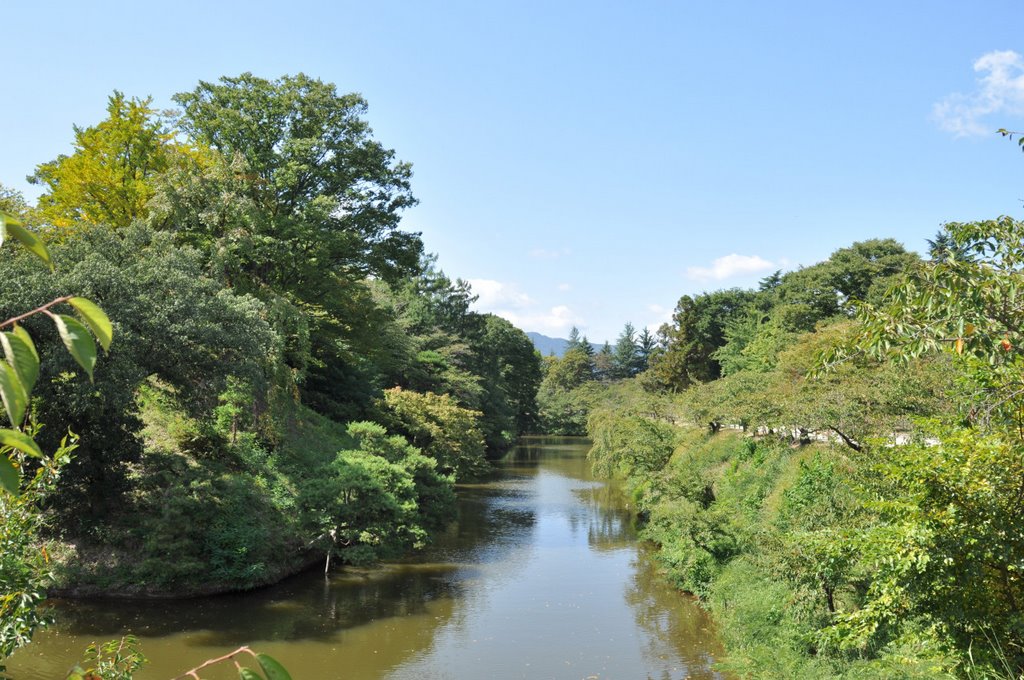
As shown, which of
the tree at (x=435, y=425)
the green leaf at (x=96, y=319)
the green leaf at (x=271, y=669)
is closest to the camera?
the green leaf at (x=96, y=319)

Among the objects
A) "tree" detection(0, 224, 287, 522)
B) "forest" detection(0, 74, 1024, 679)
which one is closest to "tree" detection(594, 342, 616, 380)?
"forest" detection(0, 74, 1024, 679)

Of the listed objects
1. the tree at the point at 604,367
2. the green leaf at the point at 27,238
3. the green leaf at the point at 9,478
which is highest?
the tree at the point at 604,367

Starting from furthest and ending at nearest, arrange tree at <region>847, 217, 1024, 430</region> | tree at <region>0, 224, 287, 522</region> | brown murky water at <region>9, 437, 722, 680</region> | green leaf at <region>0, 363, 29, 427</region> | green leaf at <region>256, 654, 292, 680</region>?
1. tree at <region>0, 224, 287, 522</region>
2. brown murky water at <region>9, 437, 722, 680</region>
3. tree at <region>847, 217, 1024, 430</region>
4. green leaf at <region>256, 654, 292, 680</region>
5. green leaf at <region>0, 363, 29, 427</region>

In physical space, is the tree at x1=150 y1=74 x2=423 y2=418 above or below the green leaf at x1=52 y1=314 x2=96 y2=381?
above

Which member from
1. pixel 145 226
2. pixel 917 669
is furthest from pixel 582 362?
pixel 917 669

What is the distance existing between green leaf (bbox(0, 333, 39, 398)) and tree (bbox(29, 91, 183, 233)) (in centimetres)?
2236

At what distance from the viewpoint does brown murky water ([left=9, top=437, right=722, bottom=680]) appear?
12539 mm

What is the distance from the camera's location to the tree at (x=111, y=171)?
72.1ft

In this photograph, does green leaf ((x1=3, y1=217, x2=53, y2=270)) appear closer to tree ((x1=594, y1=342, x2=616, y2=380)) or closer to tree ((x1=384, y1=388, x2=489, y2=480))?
tree ((x1=384, y1=388, x2=489, y2=480))

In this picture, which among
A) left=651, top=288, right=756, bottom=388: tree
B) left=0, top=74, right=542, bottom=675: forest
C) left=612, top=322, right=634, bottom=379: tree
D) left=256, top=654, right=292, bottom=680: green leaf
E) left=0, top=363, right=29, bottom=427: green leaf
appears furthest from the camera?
left=612, top=322, right=634, bottom=379: tree

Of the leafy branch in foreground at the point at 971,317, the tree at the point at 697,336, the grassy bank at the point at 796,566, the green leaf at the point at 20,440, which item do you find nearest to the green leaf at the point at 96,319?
the green leaf at the point at 20,440

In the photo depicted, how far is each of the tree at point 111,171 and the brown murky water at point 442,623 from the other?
12901 millimetres

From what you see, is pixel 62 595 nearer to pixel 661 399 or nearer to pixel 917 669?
pixel 917 669

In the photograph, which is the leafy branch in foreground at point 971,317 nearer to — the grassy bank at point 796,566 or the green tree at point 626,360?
the grassy bank at point 796,566
